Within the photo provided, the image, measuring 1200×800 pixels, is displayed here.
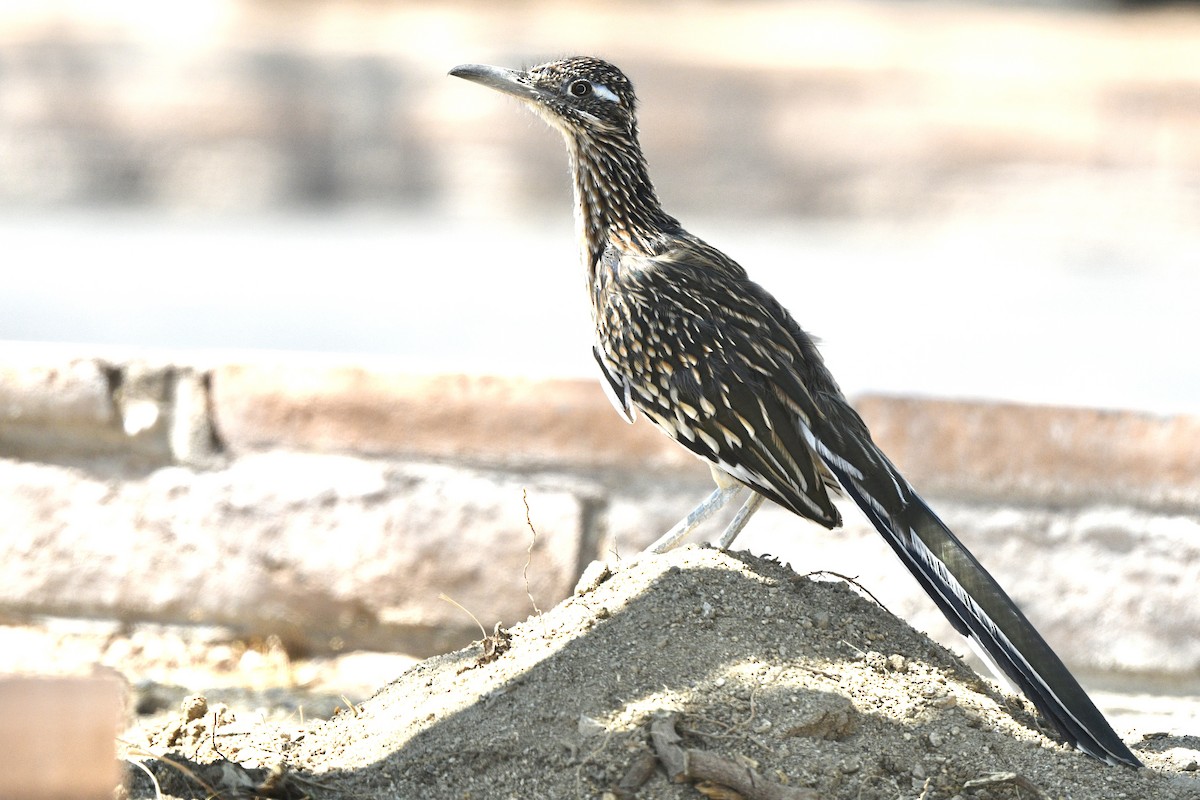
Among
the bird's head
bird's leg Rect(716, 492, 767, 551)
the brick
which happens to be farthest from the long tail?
the brick

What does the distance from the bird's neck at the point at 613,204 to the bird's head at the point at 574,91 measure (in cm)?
5

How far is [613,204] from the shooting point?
333 centimetres

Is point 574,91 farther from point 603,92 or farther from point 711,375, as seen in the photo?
point 711,375

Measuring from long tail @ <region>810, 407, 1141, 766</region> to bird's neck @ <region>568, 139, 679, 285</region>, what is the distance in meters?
0.71

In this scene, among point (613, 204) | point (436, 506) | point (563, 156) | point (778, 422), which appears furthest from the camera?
point (563, 156)

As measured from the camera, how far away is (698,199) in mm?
8820

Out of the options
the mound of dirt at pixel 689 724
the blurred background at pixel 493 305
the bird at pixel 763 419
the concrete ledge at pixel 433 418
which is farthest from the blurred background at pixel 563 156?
the mound of dirt at pixel 689 724

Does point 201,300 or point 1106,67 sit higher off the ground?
point 1106,67

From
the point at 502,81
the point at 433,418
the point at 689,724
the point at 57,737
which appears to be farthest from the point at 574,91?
the point at 57,737

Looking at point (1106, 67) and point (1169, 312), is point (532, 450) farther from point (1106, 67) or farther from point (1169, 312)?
point (1106, 67)

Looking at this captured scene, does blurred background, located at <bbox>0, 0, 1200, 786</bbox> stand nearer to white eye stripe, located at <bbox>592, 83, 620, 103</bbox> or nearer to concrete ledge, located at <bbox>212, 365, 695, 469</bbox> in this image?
concrete ledge, located at <bbox>212, 365, 695, 469</bbox>

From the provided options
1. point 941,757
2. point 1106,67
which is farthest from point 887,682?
point 1106,67

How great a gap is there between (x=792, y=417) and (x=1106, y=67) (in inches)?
239

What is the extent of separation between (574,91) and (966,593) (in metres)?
1.48
